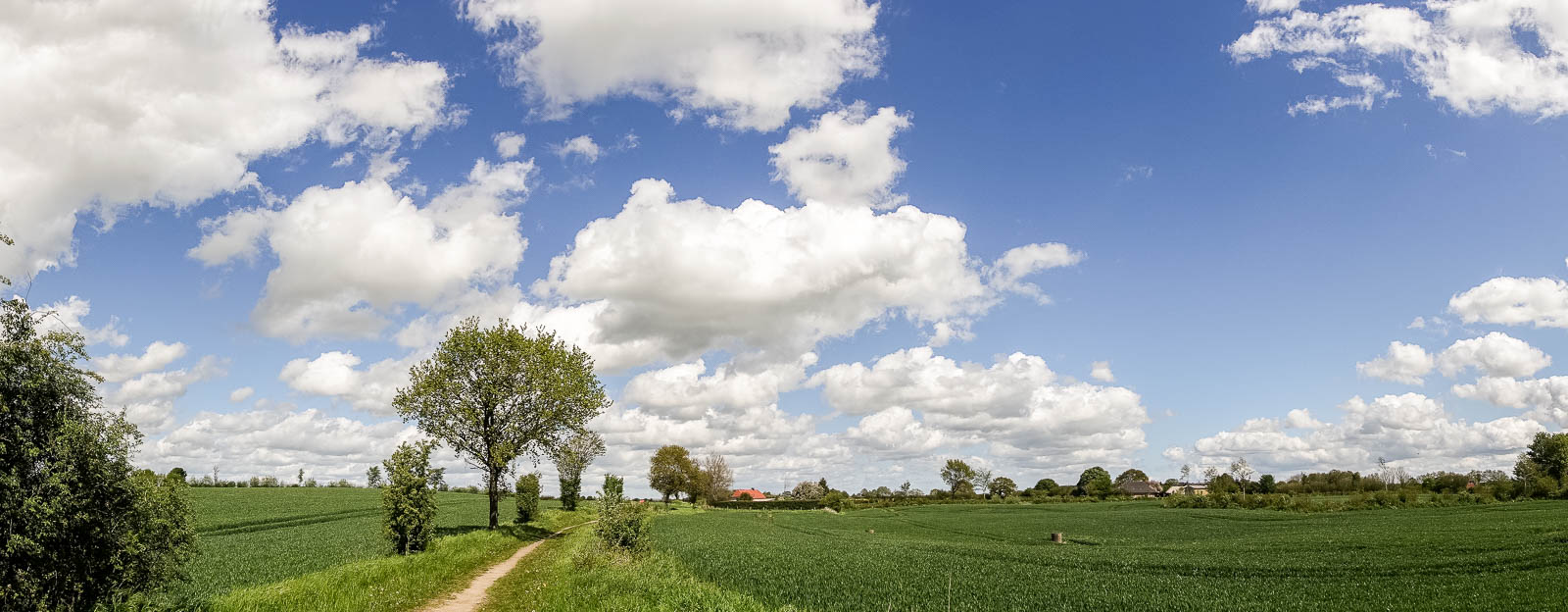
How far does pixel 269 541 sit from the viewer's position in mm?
37500

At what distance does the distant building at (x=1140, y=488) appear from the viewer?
546 ft

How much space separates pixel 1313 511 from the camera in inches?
2928

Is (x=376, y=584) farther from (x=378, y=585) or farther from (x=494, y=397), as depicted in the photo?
(x=494, y=397)

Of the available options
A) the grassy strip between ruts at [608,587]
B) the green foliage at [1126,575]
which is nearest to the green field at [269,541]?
the grassy strip between ruts at [608,587]

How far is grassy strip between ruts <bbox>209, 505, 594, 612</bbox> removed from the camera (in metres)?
15.6

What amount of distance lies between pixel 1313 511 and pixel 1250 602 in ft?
234

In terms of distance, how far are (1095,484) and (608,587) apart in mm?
165041

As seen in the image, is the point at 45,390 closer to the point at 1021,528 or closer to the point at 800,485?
the point at 1021,528

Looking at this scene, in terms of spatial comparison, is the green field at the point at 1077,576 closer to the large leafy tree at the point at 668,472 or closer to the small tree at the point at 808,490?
the large leafy tree at the point at 668,472

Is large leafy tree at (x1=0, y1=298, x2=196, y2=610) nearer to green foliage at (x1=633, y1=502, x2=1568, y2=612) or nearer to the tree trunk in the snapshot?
green foliage at (x1=633, y1=502, x2=1568, y2=612)

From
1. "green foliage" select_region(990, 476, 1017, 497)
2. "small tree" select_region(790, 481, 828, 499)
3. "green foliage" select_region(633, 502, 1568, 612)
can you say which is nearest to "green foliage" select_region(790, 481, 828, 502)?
"small tree" select_region(790, 481, 828, 499)

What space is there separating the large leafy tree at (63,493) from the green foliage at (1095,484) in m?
156

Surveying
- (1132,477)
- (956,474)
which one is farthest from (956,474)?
(1132,477)

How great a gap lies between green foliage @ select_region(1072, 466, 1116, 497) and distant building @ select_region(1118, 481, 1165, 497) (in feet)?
9.96
